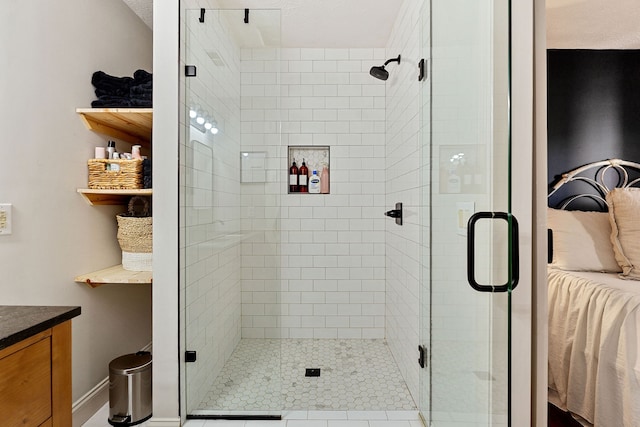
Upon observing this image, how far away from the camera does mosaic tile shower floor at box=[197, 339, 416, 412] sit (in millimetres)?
2064

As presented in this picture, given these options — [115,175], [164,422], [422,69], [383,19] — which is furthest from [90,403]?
[383,19]

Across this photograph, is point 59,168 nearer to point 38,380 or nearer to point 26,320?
point 26,320

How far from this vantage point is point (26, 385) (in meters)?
0.94

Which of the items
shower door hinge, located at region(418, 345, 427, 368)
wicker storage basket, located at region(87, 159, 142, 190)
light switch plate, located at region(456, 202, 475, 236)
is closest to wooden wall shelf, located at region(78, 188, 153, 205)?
wicker storage basket, located at region(87, 159, 142, 190)

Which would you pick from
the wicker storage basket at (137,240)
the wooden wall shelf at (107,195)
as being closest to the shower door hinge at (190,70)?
the wooden wall shelf at (107,195)

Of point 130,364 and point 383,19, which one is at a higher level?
point 383,19

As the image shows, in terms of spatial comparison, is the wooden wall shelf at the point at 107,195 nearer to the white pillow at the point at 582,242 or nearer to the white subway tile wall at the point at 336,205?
the white subway tile wall at the point at 336,205

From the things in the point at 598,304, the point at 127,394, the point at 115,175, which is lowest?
the point at 127,394

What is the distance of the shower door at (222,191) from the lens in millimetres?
2004

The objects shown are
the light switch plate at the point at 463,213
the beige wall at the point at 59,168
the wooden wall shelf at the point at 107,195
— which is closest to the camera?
the light switch plate at the point at 463,213

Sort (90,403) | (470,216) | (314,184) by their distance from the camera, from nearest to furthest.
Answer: (470,216) → (90,403) → (314,184)

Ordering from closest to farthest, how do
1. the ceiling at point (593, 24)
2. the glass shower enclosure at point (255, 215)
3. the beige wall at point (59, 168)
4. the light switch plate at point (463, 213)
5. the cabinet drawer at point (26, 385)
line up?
the cabinet drawer at point (26, 385) → the light switch plate at point (463, 213) → the glass shower enclosure at point (255, 215) → the beige wall at point (59, 168) → the ceiling at point (593, 24)

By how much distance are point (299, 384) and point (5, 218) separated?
1818mm

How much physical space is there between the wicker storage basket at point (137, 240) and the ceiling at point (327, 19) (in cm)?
119
